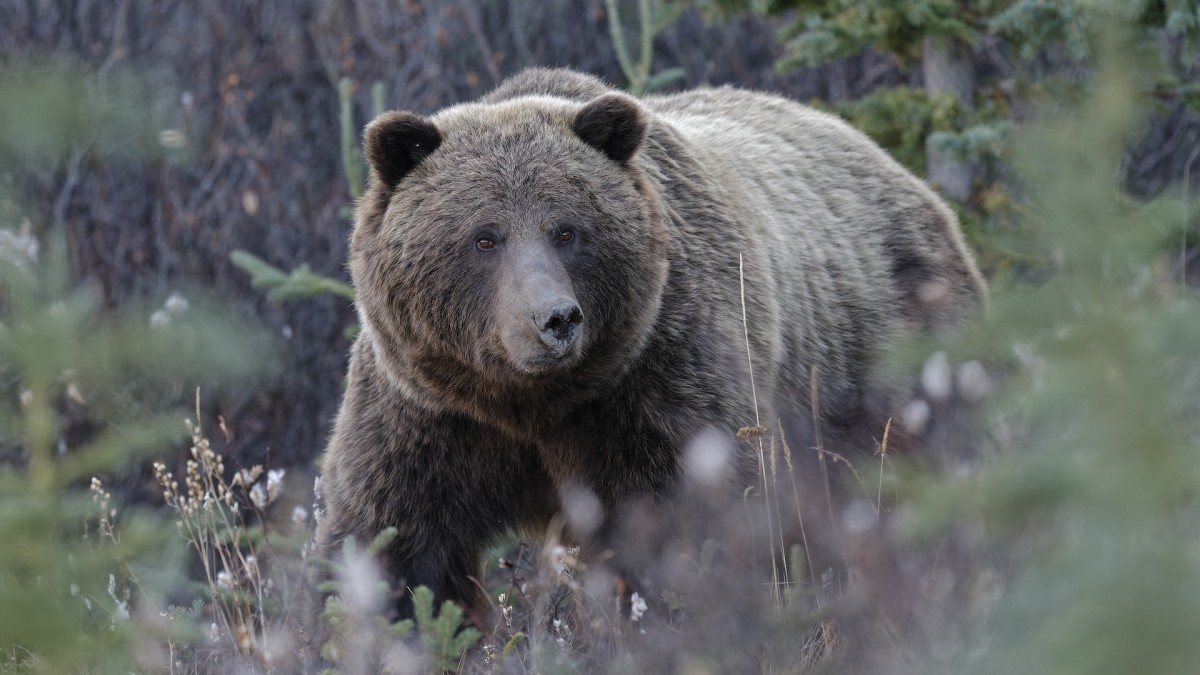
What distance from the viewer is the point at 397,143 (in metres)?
4.74

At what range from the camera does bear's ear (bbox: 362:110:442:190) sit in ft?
15.2

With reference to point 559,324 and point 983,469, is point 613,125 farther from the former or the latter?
point 983,469

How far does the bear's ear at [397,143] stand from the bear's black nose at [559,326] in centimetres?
96

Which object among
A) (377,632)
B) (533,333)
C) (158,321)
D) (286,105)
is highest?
(158,321)

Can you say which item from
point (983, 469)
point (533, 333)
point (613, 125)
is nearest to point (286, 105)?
point (613, 125)

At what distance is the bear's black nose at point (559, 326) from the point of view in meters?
4.12

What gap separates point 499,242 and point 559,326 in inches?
21.6

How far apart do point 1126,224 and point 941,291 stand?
4321 millimetres

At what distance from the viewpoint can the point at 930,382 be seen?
429cm

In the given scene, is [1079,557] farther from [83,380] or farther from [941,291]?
[941,291]

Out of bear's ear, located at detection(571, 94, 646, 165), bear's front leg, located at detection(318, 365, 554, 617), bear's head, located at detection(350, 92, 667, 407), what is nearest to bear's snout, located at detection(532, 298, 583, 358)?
bear's head, located at detection(350, 92, 667, 407)

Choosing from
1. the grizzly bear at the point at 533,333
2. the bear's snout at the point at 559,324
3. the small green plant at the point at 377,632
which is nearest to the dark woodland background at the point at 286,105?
the grizzly bear at the point at 533,333

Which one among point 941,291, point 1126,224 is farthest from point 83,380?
point 941,291

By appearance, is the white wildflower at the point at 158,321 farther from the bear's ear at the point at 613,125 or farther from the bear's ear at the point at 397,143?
the bear's ear at the point at 613,125
